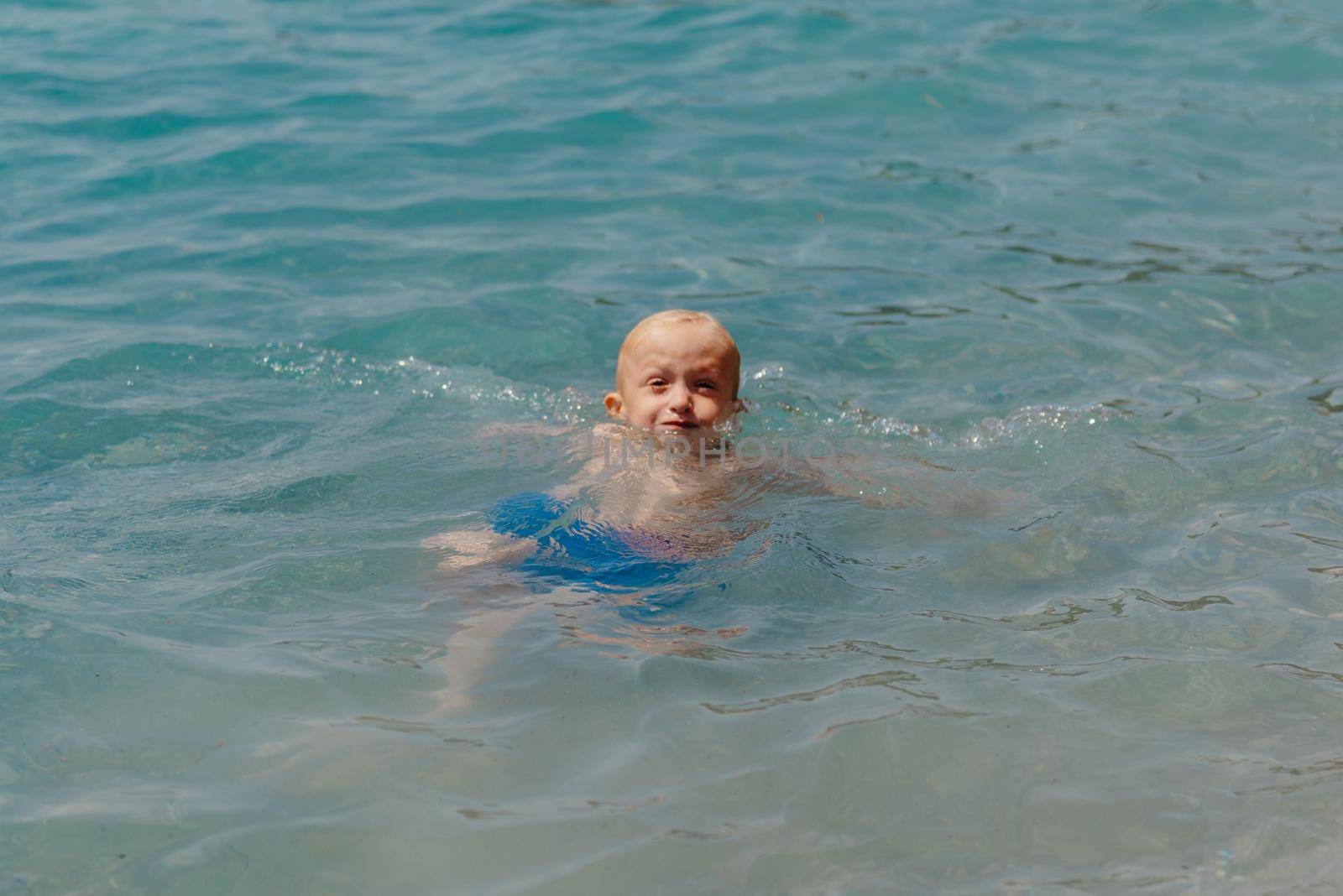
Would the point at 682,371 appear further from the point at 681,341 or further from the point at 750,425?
the point at 750,425

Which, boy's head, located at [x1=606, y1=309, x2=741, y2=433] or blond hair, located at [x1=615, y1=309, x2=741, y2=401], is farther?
blond hair, located at [x1=615, y1=309, x2=741, y2=401]

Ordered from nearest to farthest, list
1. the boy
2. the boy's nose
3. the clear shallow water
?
the clear shallow water
the boy
the boy's nose

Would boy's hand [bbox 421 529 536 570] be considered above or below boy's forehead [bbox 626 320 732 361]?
below

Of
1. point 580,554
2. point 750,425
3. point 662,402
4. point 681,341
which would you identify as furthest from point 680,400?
point 580,554

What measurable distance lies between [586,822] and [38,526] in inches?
96.2

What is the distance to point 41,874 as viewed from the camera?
9.04 feet

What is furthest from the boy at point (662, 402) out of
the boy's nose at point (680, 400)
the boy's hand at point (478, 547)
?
the boy's hand at point (478, 547)

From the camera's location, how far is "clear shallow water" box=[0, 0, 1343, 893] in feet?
9.71

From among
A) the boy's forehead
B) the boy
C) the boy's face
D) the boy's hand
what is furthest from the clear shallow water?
the boy's forehead

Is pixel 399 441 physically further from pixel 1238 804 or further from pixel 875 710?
pixel 1238 804

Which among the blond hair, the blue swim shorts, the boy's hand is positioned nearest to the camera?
the blue swim shorts

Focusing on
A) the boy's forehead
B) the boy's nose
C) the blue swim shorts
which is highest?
the boy's forehead

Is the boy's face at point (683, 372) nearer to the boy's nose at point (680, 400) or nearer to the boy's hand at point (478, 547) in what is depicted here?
the boy's nose at point (680, 400)

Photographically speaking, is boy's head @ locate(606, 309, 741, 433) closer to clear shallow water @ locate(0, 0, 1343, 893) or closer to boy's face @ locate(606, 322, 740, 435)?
boy's face @ locate(606, 322, 740, 435)
